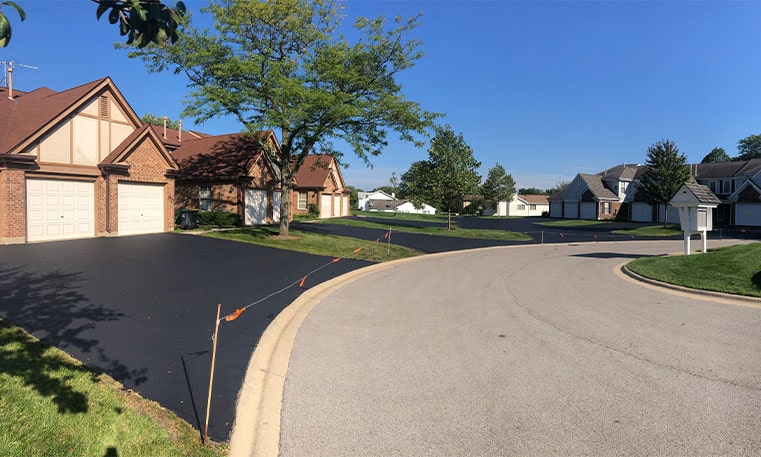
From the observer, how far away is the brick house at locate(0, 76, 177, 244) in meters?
16.5

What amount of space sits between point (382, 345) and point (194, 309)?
162 inches

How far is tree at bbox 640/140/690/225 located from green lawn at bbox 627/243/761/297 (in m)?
29.9

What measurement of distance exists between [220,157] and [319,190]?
11756 mm

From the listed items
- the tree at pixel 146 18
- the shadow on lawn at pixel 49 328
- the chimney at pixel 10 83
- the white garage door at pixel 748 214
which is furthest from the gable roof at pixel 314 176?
the white garage door at pixel 748 214

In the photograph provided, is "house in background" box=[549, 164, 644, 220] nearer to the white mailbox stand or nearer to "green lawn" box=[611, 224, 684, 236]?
"green lawn" box=[611, 224, 684, 236]

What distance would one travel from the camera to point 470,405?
480cm

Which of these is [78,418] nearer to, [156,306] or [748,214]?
[156,306]

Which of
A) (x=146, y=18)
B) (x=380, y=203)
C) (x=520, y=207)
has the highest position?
(x=380, y=203)

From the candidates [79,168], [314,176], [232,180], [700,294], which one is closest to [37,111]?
[79,168]

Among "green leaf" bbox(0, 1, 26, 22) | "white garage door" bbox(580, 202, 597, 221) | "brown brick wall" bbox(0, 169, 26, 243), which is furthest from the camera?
"white garage door" bbox(580, 202, 597, 221)

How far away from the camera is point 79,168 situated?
60.9ft

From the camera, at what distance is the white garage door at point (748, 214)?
4478cm

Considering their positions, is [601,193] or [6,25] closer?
[6,25]

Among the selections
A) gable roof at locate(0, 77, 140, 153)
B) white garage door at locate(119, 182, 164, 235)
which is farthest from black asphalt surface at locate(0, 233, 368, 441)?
gable roof at locate(0, 77, 140, 153)
